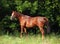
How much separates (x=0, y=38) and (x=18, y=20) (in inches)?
109

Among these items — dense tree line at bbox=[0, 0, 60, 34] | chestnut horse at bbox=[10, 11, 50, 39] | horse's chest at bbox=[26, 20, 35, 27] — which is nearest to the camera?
chestnut horse at bbox=[10, 11, 50, 39]

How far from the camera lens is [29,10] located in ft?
56.8

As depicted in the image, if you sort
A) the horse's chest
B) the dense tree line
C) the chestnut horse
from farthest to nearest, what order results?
the dense tree line < the horse's chest < the chestnut horse

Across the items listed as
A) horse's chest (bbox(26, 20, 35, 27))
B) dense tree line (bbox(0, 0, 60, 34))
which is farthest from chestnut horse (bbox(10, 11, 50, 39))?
dense tree line (bbox(0, 0, 60, 34))

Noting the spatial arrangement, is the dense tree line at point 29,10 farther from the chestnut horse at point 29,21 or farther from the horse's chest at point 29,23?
the horse's chest at point 29,23

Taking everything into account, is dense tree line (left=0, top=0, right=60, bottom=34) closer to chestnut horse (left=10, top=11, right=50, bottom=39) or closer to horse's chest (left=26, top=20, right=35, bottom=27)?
chestnut horse (left=10, top=11, right=50, bottom=39)

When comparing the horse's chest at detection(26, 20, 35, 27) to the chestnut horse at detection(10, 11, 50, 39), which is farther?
the horse's chest at detection(26, 20, 35, 27)

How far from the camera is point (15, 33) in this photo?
17062 millimetres

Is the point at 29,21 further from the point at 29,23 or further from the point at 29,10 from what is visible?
the point at 29,10

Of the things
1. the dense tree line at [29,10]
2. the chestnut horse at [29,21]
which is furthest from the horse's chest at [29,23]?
the dense tree line at [29,10]

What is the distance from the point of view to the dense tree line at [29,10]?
1680 centimetres

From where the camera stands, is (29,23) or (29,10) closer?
(29,23)

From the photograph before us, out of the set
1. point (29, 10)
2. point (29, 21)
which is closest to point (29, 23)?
point (29, 21)

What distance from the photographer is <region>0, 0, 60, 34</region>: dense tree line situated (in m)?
16.8
